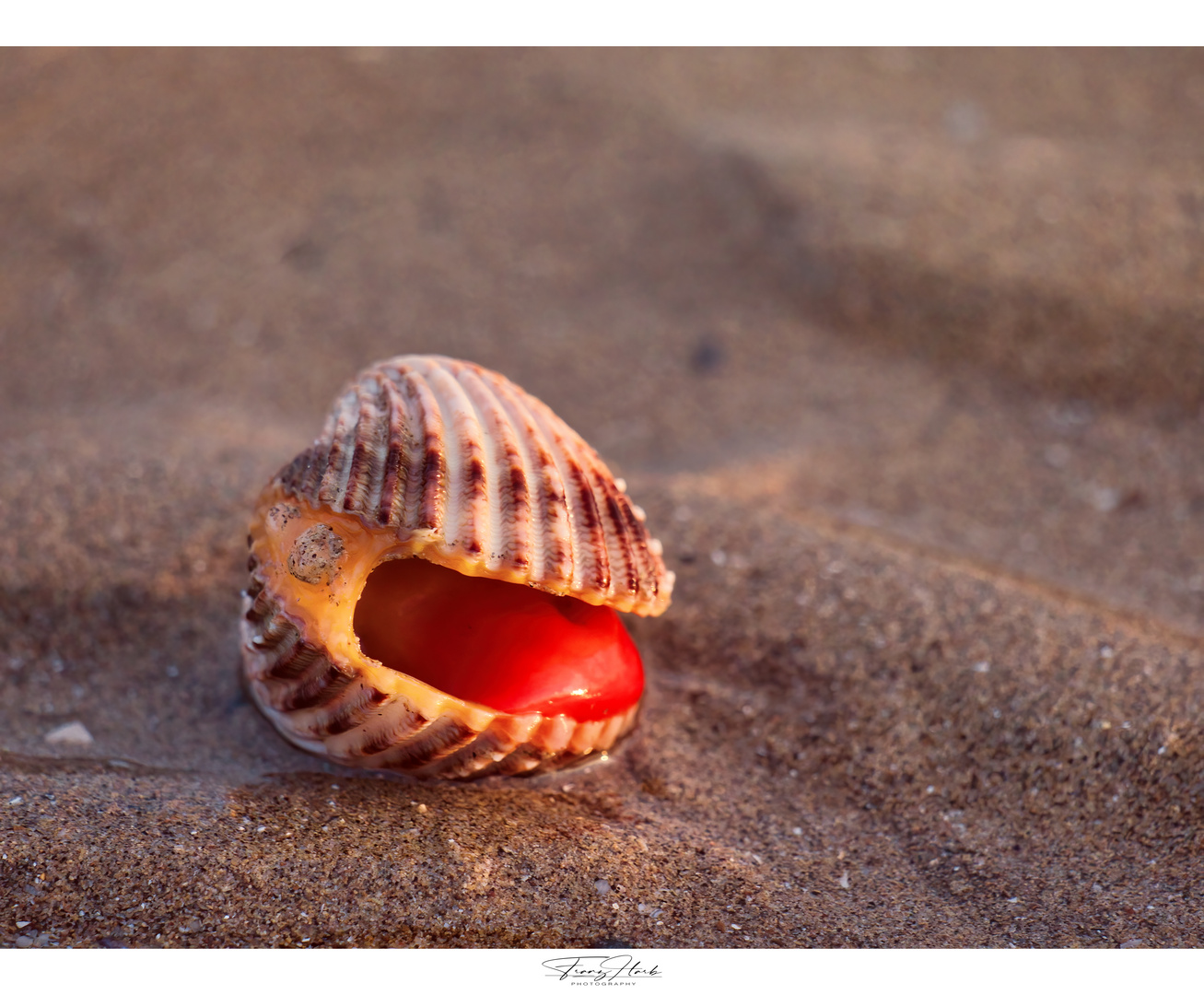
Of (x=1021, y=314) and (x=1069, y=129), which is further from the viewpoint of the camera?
(x=1069, y=129)

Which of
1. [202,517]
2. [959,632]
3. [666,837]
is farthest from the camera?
[202,517]

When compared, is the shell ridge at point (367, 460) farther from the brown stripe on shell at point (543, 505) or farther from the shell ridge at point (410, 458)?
the brown stripe on shell at point (543, 505)

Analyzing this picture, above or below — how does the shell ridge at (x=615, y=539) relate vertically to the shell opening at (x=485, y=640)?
above

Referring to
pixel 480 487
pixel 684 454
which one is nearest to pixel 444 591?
pixel 480 487

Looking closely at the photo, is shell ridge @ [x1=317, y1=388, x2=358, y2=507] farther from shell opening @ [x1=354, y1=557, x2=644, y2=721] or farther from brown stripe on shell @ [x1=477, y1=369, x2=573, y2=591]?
brown stripe on shell @ [x1=477, y1=369, x2=573, y2=591]

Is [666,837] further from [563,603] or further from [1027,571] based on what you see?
[1027,571]

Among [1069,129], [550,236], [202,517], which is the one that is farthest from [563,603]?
[1069,129]

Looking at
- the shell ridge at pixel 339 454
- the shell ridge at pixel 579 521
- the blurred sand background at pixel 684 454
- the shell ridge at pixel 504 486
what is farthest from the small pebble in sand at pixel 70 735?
the shell ridge at pixel 579 521

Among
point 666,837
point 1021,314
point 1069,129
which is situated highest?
point 1069,129
